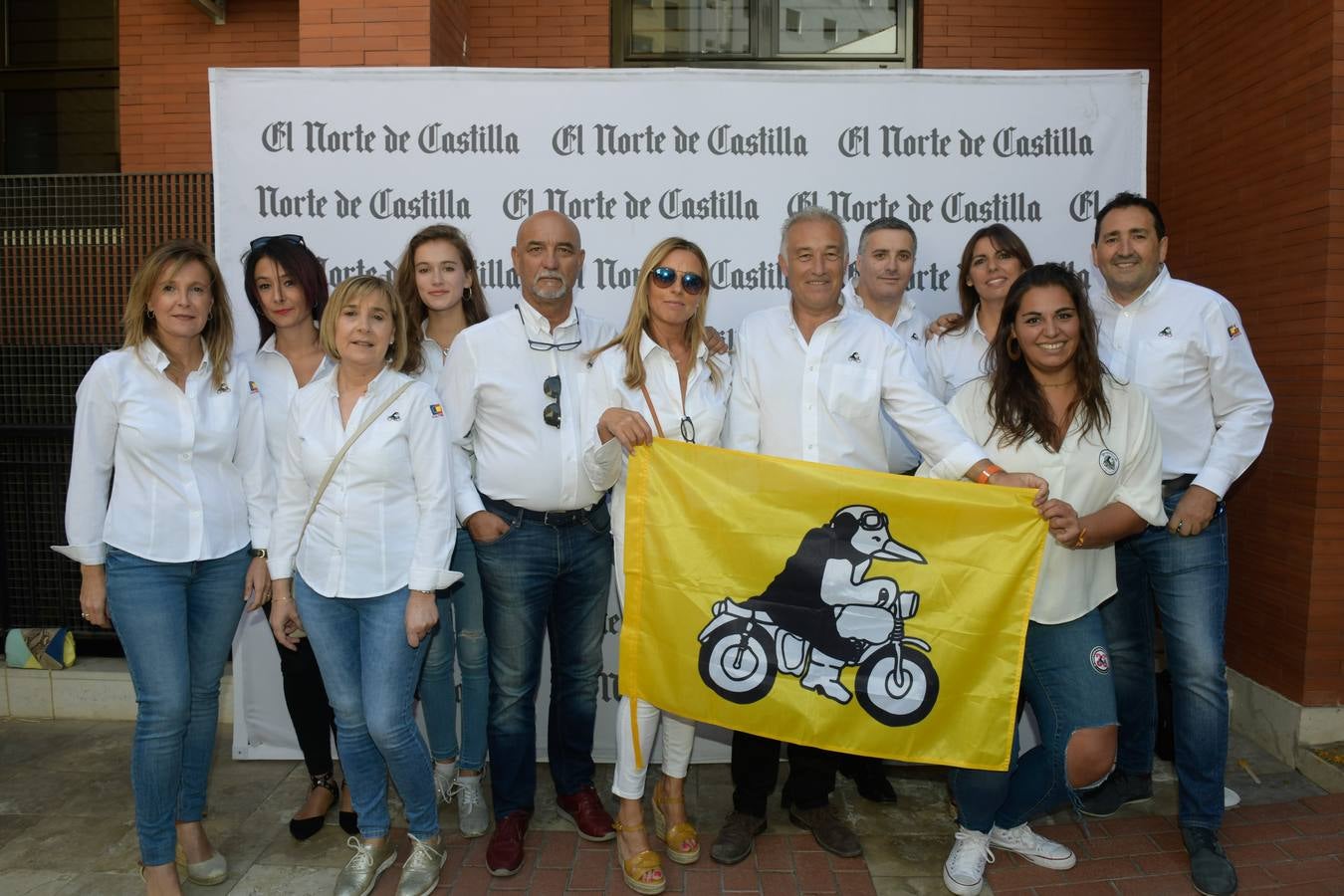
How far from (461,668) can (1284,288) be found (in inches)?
158

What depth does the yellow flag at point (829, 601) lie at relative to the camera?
10.1ft

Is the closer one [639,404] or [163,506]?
[163,506]

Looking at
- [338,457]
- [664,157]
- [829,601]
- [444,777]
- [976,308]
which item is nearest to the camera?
[338,457]

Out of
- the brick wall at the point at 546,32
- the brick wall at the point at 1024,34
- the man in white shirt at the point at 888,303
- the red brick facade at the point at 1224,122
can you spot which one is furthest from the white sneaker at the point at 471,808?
the brick wall at the point at 1024,34

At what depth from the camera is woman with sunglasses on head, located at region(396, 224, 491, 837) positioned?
3.59 meters

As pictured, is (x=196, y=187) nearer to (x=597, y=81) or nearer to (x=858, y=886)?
(x=597, y=81)

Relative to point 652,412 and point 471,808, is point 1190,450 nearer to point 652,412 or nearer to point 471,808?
point 652,412

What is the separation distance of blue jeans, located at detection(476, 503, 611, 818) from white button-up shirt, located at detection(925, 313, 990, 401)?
4.87 ft

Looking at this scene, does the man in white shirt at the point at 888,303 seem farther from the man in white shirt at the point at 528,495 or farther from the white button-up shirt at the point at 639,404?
the man in white shirt at the point at 528,495

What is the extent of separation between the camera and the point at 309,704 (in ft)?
11.9

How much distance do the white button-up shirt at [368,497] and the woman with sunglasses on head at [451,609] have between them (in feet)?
1.50

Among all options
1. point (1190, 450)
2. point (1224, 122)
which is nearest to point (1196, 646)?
point (1190, 450)

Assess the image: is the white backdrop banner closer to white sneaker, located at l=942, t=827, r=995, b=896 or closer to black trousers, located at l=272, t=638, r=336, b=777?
black trousers, located at l=272, t=638, r=336, b=777

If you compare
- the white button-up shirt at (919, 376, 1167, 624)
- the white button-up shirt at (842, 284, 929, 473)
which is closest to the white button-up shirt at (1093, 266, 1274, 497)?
the white button-up shirt at (919, 376, 1167, 624)
